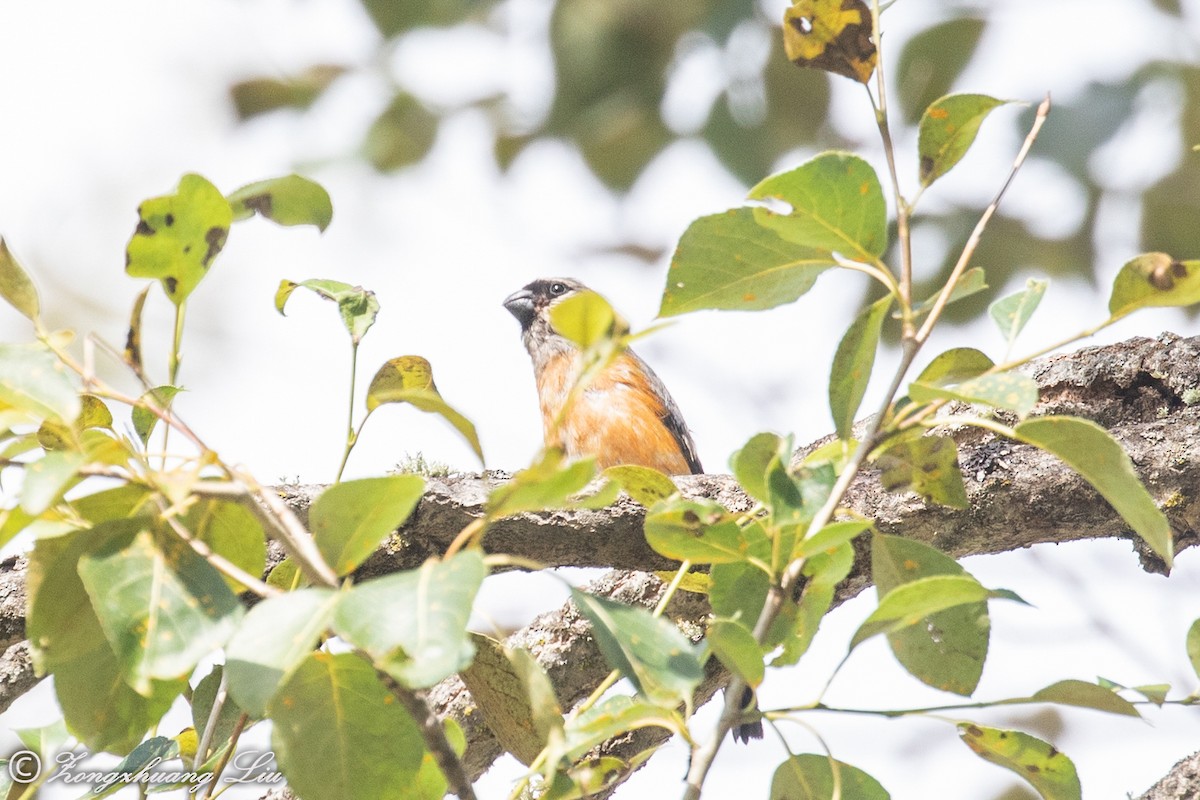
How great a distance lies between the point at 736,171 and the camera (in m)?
5.14

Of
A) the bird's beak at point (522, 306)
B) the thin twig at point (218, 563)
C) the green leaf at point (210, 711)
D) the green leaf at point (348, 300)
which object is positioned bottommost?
the bird's beak at point (522, 306)

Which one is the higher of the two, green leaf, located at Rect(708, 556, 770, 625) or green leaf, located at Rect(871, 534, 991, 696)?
green leaf, located at Rect(708, 556, 770, 625)

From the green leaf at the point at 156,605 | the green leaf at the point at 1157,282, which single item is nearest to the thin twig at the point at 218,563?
the green leaf at the point at 156,605

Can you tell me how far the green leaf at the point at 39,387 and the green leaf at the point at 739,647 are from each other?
67 centimetres

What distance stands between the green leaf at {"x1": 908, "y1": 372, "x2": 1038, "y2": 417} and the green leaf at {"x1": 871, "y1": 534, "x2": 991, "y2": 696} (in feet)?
0.93

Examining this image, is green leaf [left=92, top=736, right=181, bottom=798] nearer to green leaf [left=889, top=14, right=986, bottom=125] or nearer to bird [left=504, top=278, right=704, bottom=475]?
bird [left=504, top=278, right=704, bottom=475]

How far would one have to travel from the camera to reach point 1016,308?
1384 mm

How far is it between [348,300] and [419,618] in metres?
0.82

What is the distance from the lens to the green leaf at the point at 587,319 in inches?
37.7

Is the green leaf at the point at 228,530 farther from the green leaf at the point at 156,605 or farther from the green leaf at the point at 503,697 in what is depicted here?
the green leaf at the point at 503,697

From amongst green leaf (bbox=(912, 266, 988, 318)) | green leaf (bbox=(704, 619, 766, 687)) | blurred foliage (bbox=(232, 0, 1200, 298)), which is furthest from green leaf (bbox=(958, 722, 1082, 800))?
blurred foliage (bbox=(232, 0, 1200, 298))

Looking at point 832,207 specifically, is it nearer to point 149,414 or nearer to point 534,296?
point 149,414

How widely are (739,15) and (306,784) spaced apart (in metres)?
4.63

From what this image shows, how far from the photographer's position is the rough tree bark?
2.67 metres
